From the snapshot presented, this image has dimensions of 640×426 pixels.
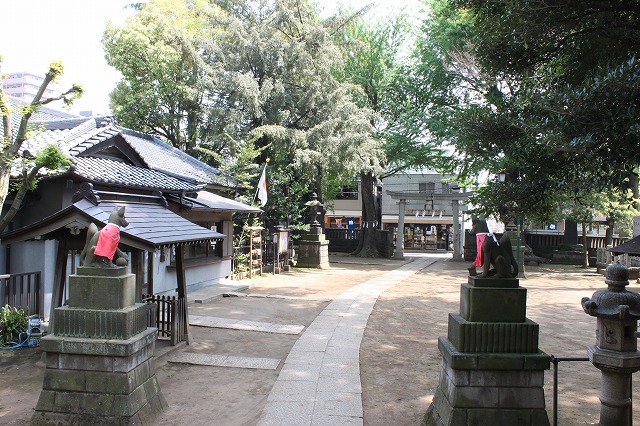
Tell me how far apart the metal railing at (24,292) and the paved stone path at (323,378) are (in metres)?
5.37

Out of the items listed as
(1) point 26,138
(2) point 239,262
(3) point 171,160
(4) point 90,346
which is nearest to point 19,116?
(3) point 171,160

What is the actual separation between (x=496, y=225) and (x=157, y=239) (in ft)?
16.5

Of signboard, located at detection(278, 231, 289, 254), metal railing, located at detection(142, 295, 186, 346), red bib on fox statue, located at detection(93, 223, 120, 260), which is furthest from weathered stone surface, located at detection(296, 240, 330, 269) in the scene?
red bib on fox statue, located at detection(93, 223, 120, 260)

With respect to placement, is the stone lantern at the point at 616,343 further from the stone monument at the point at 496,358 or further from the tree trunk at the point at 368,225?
the tree trunk at the point at 368,225

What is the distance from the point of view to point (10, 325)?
8359 mm

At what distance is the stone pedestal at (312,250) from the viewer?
75.2ft

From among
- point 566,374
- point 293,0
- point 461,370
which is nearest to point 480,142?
point 461,370

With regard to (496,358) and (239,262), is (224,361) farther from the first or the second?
(239,262)

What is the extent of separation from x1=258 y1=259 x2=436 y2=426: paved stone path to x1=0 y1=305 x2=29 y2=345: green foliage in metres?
5.04

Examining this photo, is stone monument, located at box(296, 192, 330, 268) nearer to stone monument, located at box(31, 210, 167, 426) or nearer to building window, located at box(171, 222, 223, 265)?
building window, located at box(171, 222, 223, 265)

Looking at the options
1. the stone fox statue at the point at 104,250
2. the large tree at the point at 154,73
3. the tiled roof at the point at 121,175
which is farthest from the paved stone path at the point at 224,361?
the large tree at the point at 154,73

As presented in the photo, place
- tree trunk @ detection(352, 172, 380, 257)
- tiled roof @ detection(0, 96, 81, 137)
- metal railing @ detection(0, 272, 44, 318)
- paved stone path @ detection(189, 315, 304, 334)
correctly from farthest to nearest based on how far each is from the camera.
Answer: tree trunk @ detection(352, 172, 380, 257)
paved stone path @ detection(189, 315, 304, 334)
metal railing @ detection(0, 272, 44, 318)
tiled roof @ detection(0, 96, 81, 137)

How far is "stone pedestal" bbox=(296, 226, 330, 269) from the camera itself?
2292 centimetres

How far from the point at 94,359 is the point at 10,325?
171 inches
